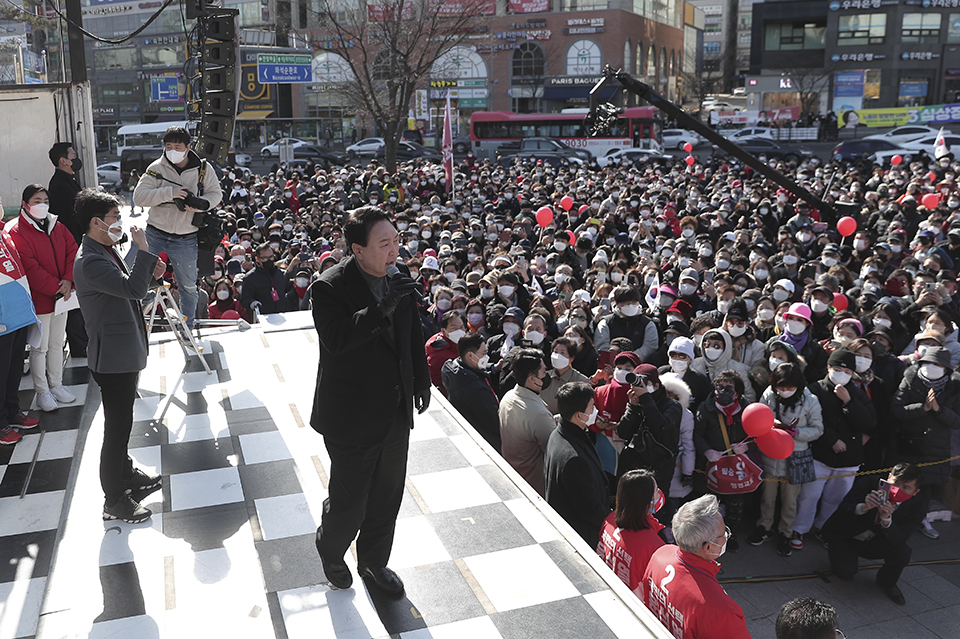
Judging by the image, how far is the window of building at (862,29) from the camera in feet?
165

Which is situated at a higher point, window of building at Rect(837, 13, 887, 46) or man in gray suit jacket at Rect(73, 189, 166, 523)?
window of building at Rect(837, 13, 887, 46)

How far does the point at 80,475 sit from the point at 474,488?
2.48m

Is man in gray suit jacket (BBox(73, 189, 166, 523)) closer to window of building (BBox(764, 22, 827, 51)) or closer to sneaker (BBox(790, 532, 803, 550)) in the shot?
sneaker (BBox(790, 532, 803, 550))

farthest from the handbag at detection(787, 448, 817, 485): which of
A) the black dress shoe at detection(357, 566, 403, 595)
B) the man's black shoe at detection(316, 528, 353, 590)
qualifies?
the man's black shoe at detection(316, 528, 353, 590)

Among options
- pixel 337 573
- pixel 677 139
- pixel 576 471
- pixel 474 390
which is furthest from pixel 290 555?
pixel 677 139

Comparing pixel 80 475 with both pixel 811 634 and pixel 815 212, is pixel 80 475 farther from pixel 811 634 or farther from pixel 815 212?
pixel 815 212

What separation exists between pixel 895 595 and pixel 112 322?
6023 mm

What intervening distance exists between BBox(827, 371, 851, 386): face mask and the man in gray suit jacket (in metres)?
5.29

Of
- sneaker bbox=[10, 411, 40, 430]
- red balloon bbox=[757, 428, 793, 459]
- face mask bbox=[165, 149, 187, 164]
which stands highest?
face mask bbox=[165, 149, 187, 164]

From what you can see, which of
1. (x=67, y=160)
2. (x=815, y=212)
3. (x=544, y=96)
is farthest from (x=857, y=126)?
(x=67, y=160)

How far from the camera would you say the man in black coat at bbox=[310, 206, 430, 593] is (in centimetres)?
332

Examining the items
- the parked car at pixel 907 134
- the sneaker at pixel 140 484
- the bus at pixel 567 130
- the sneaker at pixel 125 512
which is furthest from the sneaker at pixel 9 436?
the parked car at pixel 907 134

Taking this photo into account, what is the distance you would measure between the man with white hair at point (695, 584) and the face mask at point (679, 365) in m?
3.03

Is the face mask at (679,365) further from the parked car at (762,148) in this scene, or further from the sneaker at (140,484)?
the parked car at (762,148)
